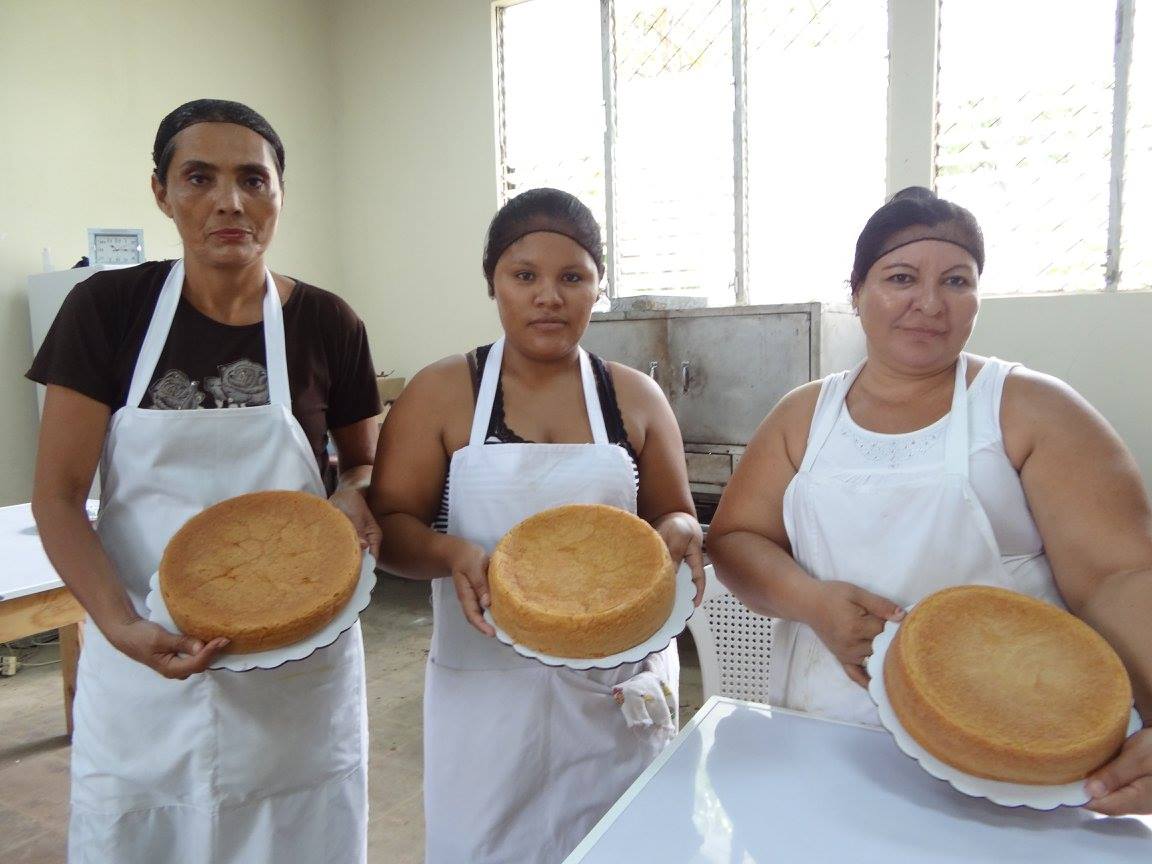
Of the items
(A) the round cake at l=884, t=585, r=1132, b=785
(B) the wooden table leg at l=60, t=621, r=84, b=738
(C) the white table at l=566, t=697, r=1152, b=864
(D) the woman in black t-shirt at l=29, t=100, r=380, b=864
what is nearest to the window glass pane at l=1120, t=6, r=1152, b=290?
(A) the round cake at l=884, t=585, r=1132, b=785

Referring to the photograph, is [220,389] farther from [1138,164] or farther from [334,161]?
[334,161]

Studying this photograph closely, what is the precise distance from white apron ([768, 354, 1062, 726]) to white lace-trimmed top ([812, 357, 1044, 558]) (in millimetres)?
13

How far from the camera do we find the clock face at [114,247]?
176 inches

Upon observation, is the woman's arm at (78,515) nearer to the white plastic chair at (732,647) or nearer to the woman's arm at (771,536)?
the woman's arm at (771,536)

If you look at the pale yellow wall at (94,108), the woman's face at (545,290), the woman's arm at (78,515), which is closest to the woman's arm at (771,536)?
the woman's face at (545,290)

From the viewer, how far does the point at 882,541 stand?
1354 mm

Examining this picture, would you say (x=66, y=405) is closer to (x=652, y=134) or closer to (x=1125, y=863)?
(x=1125, y=863)

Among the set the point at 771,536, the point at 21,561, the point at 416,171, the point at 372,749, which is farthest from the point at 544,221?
the point at 416,171

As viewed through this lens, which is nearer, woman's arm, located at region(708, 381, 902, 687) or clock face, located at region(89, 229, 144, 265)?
woman's arm, located at region(708, 381, 902, 687)

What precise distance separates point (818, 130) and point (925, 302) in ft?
11.6

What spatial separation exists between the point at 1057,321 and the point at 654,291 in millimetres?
2297

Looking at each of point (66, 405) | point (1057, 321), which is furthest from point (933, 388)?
point (1057, 321)

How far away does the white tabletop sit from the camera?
2283 mm

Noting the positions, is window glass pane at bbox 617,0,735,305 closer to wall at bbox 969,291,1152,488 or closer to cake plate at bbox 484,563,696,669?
wall at bbox 969,291,1152,488
